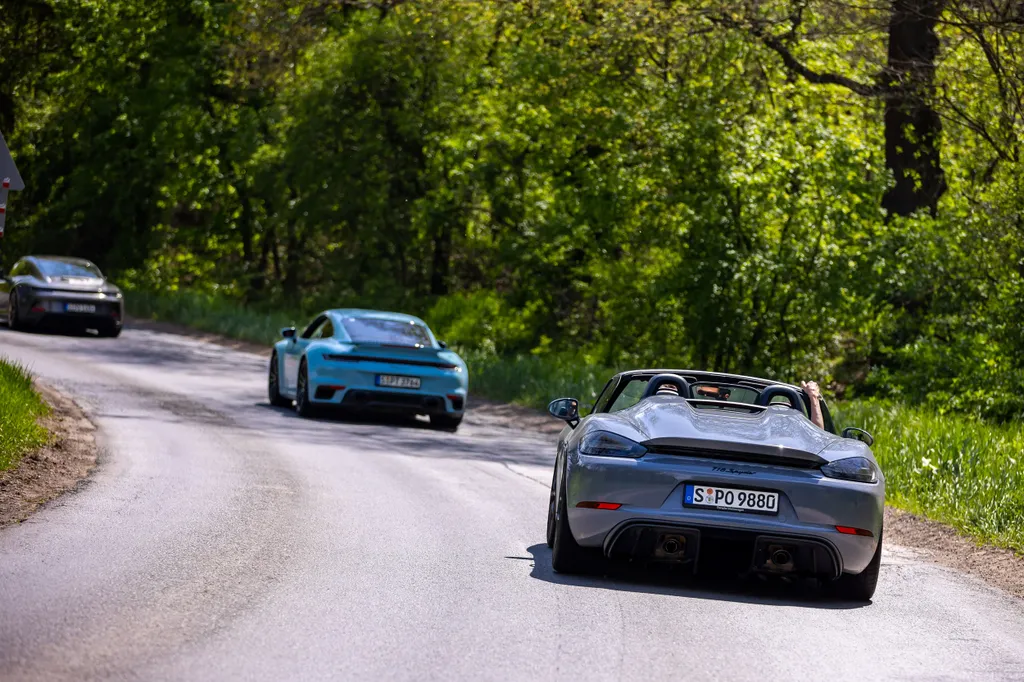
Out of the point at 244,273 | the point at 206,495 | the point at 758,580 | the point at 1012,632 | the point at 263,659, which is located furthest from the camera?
the point at 244,273

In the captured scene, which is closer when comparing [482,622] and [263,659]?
[263,659]

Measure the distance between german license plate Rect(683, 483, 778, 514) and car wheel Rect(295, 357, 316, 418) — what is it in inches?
423

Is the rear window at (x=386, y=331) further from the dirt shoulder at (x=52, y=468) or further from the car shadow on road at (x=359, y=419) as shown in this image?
the dirt shoulder at (x=52, y=468)

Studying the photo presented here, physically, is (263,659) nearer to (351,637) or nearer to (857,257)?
(351,637)

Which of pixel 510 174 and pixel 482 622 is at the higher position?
pixel 510 174

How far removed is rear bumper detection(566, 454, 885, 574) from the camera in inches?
310

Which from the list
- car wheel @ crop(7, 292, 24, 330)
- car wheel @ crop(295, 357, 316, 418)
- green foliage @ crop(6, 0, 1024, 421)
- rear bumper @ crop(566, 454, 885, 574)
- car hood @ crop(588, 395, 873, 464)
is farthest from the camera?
car wheel @ crop(7, 292, 24, 330)

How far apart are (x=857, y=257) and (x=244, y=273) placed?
23424 millimetres

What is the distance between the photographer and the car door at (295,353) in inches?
737

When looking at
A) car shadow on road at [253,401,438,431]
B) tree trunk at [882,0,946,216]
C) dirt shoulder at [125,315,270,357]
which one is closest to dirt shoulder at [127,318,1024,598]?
car shadow on road at [253,401,438,431]

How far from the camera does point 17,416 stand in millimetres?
12844

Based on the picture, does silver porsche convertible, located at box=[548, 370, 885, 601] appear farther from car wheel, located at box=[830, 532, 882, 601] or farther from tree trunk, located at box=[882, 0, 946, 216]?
tree trunk, located at box=[882, 0, 946, 216]

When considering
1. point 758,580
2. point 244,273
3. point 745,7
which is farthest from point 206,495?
point 244,273

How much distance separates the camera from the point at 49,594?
6676mm
